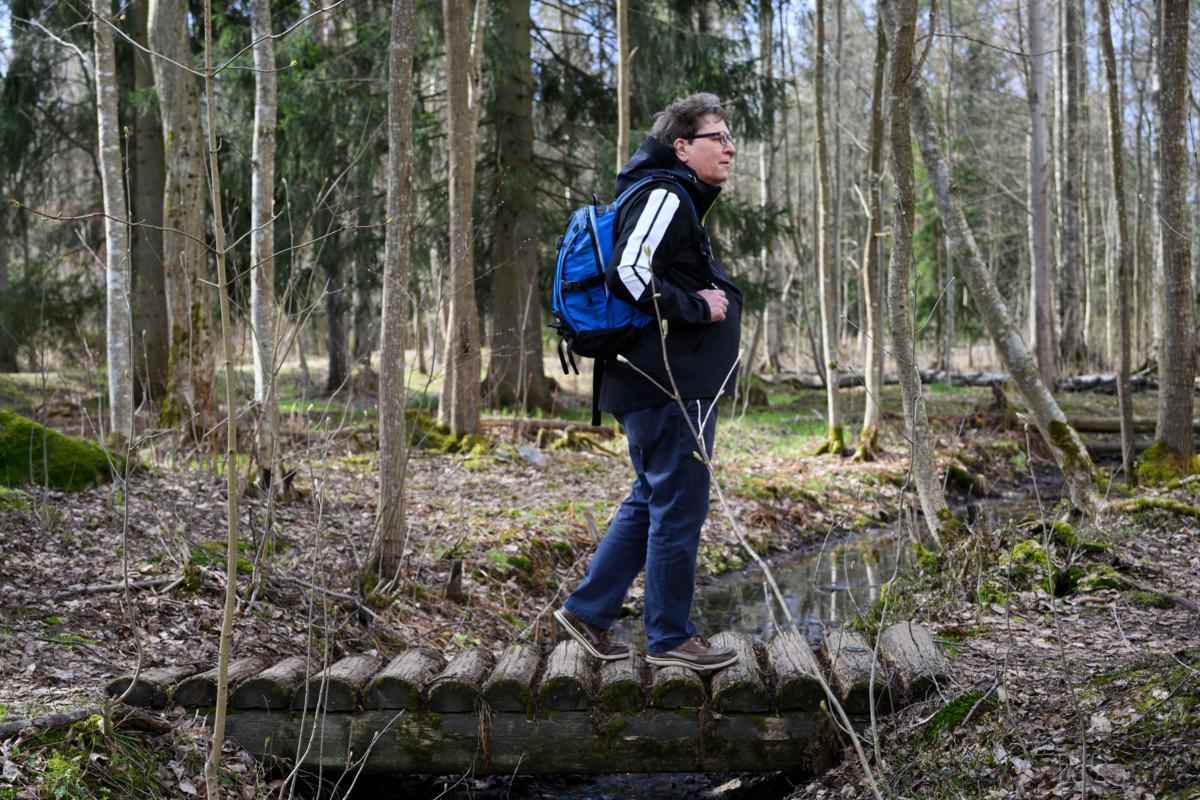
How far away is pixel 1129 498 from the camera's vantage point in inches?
271

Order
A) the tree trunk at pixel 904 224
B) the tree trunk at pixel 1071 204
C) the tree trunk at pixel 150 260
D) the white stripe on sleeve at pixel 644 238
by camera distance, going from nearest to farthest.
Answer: the white stripe on sleeve at pixel 644 238
the tree trunk at pixel 904 224
the tree trunk at pixel 150 260
the tree trunk at pixel 1071 204

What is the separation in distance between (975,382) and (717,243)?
29.5ft

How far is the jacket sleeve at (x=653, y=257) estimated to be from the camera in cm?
365

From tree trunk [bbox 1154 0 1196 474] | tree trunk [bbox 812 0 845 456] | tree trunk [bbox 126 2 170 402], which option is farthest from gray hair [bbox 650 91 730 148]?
tree trunk [bbox 126 2 170 402]

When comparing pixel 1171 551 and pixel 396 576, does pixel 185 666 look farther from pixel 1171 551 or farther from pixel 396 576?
pixel 1171 551

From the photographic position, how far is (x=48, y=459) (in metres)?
6.61

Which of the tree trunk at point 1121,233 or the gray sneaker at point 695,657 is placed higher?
the tree trunk at point 1121,233

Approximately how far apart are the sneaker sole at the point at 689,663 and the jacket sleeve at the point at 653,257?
135 cm

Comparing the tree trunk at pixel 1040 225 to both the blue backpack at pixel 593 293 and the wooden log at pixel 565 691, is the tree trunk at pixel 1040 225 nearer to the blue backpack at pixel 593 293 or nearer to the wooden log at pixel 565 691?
the blue backpack at pixel 593 293

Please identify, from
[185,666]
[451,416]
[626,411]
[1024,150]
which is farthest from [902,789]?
[1024,150]

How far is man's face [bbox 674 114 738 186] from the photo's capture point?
3918mm

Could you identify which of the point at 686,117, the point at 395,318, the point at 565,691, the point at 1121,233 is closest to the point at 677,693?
the point at 565,691

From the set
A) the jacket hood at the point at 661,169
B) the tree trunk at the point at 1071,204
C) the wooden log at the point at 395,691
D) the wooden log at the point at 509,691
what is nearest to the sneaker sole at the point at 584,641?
the wooden log at the point at 509,691

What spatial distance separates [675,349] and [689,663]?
1.25 metres
